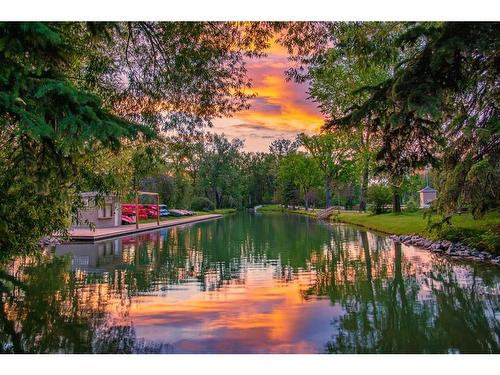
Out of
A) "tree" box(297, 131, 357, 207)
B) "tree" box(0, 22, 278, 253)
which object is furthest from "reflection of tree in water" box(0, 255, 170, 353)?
"tree" box(297, 131, 357, 207)

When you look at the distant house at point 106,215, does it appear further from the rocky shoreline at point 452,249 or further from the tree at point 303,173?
the tree at point 303,173

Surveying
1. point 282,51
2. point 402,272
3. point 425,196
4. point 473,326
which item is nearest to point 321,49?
point 282,51

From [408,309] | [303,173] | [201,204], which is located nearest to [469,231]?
[408,309]

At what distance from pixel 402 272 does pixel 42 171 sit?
29.4 ft

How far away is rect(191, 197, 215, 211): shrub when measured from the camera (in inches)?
2197

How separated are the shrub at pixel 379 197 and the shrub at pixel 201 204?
2569 centimetres

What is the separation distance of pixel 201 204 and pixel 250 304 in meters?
49.1

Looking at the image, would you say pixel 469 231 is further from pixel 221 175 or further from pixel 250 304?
pixel 221 175

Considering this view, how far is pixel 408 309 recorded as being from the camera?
755 centimetres

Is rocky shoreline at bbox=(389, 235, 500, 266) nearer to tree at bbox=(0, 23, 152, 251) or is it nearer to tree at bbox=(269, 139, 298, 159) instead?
tree at bbox=(0, 23, 152, 251)

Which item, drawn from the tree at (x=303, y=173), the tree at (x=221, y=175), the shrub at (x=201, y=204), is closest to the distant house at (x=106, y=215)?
the shrub at (x=201, y=204)

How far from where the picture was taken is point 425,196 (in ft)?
136
